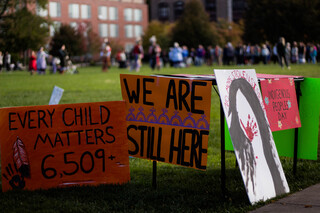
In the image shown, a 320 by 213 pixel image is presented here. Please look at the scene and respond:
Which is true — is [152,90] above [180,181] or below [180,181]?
above

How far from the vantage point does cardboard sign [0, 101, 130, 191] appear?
5738 millimetres

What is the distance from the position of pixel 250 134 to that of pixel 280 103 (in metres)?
1.00

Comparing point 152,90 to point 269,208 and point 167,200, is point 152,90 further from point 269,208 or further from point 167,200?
point 269,208

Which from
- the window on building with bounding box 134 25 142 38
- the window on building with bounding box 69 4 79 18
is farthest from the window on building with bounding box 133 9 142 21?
the window on building with bounding box 69 4 79 18

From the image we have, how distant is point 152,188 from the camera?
5.91 m

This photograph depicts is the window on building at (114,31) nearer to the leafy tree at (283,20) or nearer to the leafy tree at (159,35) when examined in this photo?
the leafy tree at (159,35)

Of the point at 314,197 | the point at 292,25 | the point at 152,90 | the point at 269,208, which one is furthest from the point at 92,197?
the point at 292,25

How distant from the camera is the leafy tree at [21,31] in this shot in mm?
47500

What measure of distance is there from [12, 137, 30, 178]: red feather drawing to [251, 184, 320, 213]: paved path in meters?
2.26

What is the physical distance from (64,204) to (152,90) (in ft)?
4.52

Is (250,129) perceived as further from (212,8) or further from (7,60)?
(212,8)

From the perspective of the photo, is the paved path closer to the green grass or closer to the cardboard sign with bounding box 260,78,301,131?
the green grass

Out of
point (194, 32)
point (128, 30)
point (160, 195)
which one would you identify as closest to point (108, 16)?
point (128, 30)

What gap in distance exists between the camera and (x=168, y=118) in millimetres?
5680
